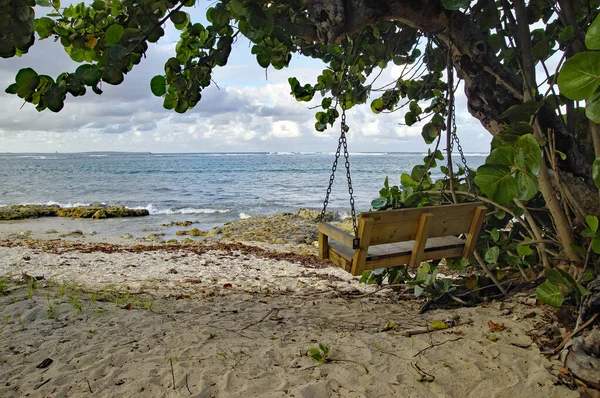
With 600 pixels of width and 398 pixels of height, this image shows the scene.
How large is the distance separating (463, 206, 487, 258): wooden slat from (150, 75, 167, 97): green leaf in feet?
8.94

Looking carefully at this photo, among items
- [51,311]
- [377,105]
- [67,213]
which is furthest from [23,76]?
[67,213]

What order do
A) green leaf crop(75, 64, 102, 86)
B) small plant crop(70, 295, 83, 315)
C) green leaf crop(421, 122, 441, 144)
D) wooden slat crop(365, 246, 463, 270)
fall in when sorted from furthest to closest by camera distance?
green leaf crop(421, 122, 441, 144), small plant crop(70, 295, 83, 315), wooden slat crop(365, 246, 463, 270), green leaf crop(75, 64, 102, 86)

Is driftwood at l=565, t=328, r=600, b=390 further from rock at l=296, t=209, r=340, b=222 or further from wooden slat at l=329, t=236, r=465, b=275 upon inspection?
rock at l=296, t=209, r=340, b=222

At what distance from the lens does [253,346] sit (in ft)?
11.5

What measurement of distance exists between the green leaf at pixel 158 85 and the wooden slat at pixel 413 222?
175cm

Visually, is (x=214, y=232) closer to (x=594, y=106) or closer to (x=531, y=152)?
(x=531, y=152)

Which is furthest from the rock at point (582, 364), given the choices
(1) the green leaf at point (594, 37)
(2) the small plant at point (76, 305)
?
(2) the small plant at point (76, 305)

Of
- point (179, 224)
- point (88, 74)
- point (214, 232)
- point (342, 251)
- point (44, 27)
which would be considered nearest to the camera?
point (88, 74)

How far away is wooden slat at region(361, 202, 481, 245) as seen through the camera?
10.6ft

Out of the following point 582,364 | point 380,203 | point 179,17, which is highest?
point 179,17

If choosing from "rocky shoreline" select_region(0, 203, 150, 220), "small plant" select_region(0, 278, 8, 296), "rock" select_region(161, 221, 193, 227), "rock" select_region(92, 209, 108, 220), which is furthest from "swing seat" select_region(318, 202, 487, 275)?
"rocky shoreline" select_region(0, 203, 150, 220)

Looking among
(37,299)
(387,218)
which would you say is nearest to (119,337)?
(37,299)

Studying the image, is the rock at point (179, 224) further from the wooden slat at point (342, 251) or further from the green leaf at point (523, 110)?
the green leaf at point (523, 110)

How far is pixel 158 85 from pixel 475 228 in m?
2.83
